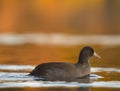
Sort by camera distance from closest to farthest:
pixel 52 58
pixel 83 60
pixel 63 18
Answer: pixel 83 60, pixel 52 58, pixel 63 18

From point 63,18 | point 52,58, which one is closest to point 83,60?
point 52,58

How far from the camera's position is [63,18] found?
179 ft

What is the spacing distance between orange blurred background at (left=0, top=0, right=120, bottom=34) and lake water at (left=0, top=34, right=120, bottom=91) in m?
4.37

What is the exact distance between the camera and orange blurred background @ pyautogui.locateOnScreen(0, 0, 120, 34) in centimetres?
4497

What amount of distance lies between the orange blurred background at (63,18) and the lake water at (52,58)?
4.37 meters

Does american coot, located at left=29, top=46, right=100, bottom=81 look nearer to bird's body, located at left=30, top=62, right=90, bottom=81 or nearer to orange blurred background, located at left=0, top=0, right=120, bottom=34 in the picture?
bird's body, located at left=30, top=62, right=90, bottom=81

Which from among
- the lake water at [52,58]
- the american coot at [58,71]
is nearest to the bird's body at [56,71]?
the american coot at [58,71]

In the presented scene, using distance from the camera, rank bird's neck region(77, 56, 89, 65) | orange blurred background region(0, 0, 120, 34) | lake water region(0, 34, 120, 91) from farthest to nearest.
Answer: orange blurred background region(0, 0, 120, 34) < bird's neck region(77, 56, 89, 65) < lake water region(0, 34, 120, 91)

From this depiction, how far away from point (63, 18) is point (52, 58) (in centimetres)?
2705

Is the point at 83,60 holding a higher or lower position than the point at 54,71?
higher

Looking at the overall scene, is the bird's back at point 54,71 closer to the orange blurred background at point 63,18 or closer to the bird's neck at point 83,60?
the bird's neck at point 83,60

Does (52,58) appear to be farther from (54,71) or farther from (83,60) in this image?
(54,71)

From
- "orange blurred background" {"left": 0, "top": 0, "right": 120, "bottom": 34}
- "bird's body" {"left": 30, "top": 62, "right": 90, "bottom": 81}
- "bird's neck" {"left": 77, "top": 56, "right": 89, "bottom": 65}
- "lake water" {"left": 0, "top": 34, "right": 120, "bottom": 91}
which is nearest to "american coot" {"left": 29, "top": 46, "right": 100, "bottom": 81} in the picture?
"bird's body" {"left": 30, "top": 62, "right": 90, "bottom": 81}

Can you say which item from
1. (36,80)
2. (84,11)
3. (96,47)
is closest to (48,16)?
(84,11)
